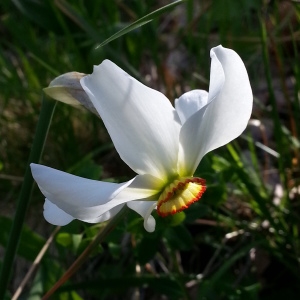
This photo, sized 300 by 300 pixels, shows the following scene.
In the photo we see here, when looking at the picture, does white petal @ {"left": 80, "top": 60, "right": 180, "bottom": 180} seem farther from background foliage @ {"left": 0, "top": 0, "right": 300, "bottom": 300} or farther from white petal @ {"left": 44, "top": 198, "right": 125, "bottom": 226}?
background foliage @ {"left": 0, "top": 0, "right": 300, "bottom": 300}

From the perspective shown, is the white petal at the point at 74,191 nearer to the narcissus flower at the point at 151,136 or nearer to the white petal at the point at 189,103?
the narcissus flower at the point at 151,136

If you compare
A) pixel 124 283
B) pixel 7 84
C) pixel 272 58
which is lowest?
pixel 272 58

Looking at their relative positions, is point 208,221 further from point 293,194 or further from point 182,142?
point 182,142

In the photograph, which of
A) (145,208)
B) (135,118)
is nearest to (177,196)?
(145,208)

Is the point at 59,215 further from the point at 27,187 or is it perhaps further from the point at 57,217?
the point at 27,187

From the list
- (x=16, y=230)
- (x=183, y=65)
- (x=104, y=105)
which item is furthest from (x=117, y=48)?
(x=104, y=105)

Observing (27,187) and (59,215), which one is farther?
(27,187)
